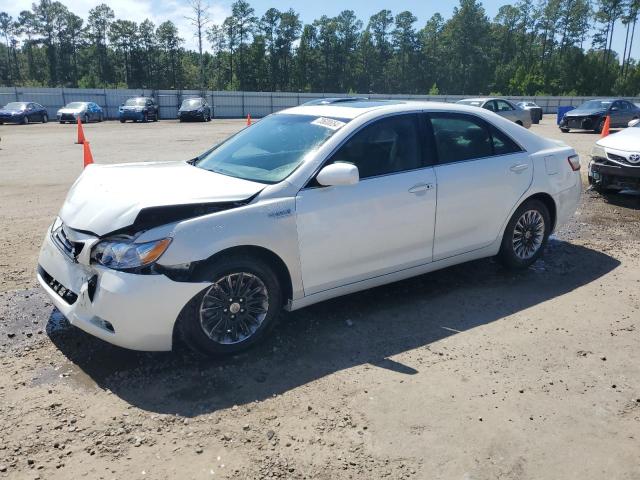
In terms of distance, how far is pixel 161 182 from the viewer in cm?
401

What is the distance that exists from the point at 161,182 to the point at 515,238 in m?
3.45

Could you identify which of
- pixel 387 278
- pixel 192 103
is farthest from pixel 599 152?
pixel 192 103

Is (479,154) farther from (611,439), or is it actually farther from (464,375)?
(611,439)

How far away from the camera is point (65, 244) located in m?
3.82

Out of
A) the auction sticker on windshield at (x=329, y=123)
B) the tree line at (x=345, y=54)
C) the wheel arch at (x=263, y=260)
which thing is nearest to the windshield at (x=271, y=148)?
the auction sticker on windshield at (x=329, y=123)

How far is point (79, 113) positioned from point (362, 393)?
34732mm

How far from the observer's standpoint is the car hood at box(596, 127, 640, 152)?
8.54 meters

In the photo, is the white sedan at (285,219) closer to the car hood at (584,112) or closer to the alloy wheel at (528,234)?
the alloy wheel at (528,234)

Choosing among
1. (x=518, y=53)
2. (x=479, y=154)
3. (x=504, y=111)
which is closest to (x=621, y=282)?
(x=479, y=154)

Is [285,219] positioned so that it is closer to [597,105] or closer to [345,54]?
[597,105]

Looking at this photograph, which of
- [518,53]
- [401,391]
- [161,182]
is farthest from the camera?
[518,53]

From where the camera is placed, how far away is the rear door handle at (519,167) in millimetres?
5174

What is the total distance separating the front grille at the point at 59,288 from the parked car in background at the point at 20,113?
33553 millimetres

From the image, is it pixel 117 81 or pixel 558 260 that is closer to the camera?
pixel 558 260
